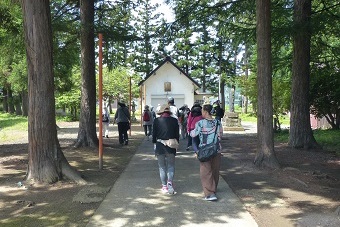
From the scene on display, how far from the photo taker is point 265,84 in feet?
32.7

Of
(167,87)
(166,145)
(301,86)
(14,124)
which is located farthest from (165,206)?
(167,87)

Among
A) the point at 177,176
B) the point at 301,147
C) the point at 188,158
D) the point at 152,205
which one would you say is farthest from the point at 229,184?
the point at 301,147

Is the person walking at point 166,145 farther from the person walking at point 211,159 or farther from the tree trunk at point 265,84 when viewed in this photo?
the tree trunk at point 265,84

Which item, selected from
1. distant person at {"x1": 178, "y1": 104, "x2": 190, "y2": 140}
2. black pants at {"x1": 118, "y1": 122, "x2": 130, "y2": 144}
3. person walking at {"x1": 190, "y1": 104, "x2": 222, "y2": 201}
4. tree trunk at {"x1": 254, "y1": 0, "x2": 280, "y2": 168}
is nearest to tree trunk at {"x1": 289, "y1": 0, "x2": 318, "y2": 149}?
tree trunk at {"x1": 254, "y1": 0, "x2": 280, "y2": 168}

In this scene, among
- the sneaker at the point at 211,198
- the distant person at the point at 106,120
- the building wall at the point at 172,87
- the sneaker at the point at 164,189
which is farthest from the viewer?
the building wall at the point at 172,87

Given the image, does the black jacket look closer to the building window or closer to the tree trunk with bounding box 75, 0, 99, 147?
the tree trunk with bounding box 75, 0, 99, 147

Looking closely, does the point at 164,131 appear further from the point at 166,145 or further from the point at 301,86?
the point at 301,86

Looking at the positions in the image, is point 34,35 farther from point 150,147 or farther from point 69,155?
point 150,147

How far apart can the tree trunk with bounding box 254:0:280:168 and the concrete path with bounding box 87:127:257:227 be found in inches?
72.5

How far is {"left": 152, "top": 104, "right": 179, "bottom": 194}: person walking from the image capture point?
294 inches

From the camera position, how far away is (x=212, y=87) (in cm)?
5588

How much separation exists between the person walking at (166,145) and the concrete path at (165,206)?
29 cm

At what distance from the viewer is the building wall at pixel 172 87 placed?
38.8 meters

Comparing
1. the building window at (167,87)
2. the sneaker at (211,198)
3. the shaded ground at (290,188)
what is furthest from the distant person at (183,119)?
the building window at (167,87)
